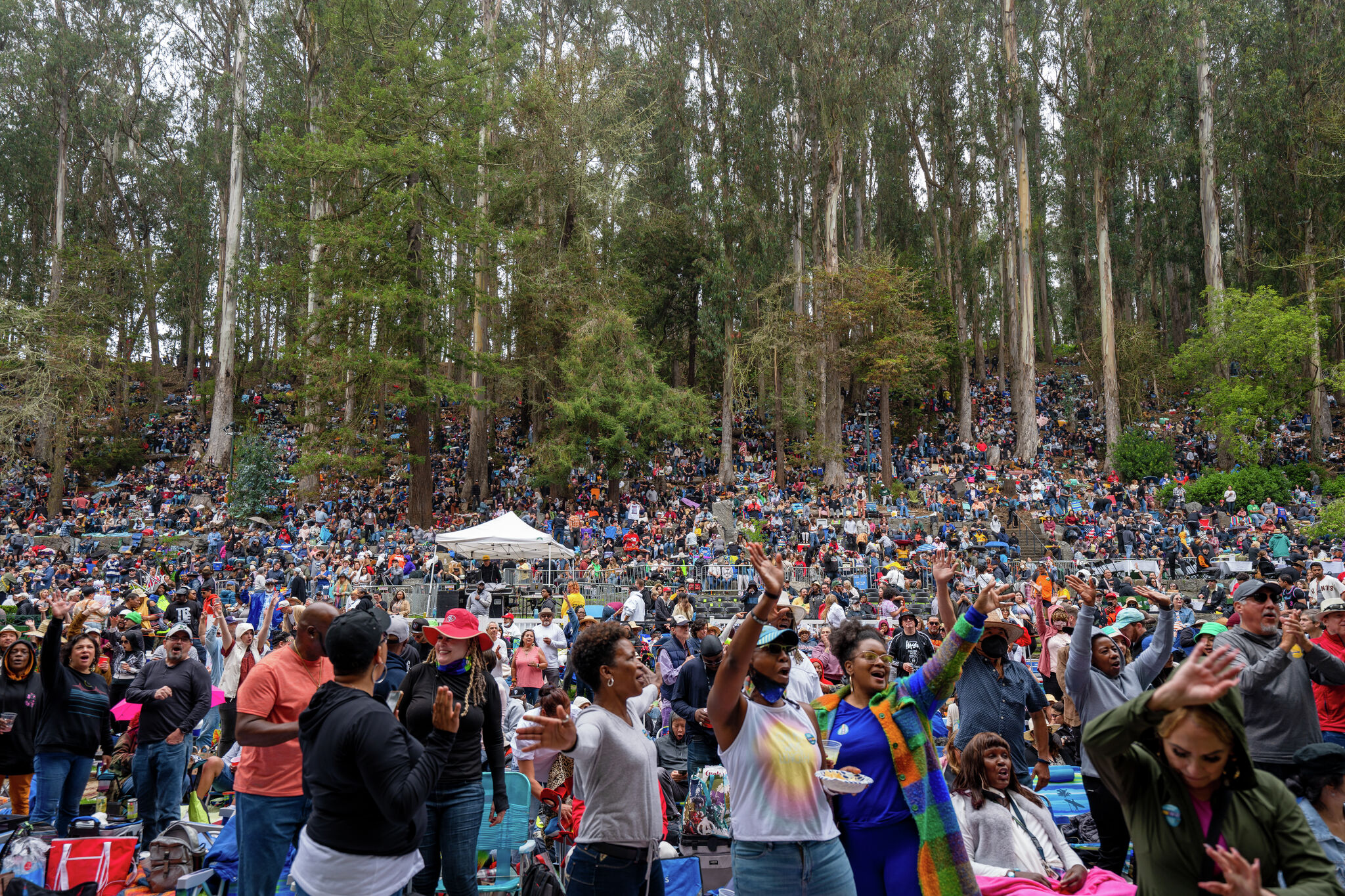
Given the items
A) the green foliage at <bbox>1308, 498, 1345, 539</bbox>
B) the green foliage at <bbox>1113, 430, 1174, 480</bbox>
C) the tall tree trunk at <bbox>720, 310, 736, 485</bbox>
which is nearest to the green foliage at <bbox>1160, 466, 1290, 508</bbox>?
the green foliage at <bbox>1113, 430, 1174, 480</bbox>

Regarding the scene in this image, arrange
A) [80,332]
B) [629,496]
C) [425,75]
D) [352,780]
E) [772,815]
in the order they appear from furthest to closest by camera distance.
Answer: [80,332] → [629,496] → [425,75] → [772,815] → [352,780]

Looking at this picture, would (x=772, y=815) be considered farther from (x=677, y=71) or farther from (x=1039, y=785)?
(x=677, y=71)

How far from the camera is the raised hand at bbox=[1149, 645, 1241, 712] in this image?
2057 millimetres

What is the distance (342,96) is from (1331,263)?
118 ft

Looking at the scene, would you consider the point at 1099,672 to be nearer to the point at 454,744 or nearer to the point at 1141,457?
the point at 454,744

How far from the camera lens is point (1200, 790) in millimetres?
2191

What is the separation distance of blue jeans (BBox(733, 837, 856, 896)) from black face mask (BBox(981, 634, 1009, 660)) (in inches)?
93.1

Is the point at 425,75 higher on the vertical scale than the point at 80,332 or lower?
higher

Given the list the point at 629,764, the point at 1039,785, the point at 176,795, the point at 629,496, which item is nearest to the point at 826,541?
the point at 629,496

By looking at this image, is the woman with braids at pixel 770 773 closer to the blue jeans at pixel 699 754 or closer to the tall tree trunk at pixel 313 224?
the blue jeans at pixel 699 754

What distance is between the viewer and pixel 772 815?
3.14 m

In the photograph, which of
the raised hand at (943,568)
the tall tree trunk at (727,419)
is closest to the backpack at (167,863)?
the raised hand at (943,568)

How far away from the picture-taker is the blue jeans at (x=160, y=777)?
574cm

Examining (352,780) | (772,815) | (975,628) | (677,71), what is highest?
(677,71)
